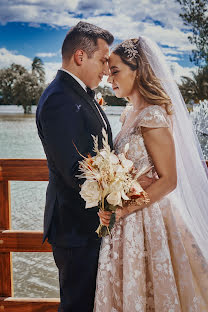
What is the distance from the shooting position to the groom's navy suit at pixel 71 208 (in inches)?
76.9

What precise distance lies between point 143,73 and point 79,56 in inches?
16.8

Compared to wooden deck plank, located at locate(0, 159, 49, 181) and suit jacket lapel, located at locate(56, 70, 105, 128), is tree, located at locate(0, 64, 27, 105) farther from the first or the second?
suit jacket lapel, located at locate(56, 70, 105, 128)

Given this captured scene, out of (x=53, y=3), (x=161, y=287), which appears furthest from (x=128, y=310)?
(x=53, y=3)

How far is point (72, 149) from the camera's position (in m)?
1.88

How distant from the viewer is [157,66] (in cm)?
228

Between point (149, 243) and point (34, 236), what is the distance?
0.84m

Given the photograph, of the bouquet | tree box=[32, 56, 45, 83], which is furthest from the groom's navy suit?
tree box=[32, 56, 45, 83]

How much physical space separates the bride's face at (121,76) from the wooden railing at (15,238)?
0.71 metres

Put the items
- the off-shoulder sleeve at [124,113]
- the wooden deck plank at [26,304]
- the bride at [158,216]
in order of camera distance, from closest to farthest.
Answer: the bride at [158,216] → the wooden deck plank at [26,304] → the off-shoulder sleeve at [124,113]

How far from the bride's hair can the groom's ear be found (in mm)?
279

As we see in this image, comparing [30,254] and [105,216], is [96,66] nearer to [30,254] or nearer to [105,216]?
[105,216]

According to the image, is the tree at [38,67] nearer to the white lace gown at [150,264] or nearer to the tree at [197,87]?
the tree at [197,87]

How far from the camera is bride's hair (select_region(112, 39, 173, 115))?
2.25 m

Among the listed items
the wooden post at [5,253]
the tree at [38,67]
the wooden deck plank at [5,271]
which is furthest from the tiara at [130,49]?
the tree at [38,67]
